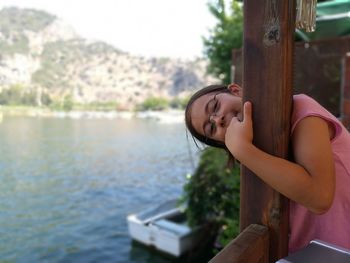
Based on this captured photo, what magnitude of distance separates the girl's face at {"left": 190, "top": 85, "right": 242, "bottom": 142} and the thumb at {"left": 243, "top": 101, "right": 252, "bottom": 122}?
5cm

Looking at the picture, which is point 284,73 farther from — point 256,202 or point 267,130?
point 256,202

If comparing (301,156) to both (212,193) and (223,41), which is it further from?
(223,41)

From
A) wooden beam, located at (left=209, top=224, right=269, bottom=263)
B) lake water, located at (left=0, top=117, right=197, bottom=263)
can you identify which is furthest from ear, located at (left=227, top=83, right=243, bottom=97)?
lake water, located at (left=0, top=117, right=197, bottom=263)

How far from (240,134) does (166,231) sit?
718 centimetres

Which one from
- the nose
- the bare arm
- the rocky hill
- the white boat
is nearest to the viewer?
the bare arm

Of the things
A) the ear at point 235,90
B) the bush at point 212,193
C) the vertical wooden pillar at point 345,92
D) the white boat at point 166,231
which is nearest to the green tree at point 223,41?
the bush at point 212,193

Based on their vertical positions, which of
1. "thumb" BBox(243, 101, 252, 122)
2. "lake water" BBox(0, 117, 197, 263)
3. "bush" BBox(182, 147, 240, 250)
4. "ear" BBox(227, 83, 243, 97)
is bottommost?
"lake water" BBox(0, 117, 197, 263)

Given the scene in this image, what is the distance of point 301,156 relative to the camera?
3.12 ft

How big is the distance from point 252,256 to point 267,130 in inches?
13.7

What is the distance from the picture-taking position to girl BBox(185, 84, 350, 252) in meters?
0.92

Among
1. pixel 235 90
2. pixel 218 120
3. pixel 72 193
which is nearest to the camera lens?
pixel 218 120

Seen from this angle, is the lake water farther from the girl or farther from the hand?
the hand

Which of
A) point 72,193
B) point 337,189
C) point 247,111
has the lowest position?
point 72,193

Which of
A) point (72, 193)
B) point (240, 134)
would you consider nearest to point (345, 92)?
point (240, 134)
